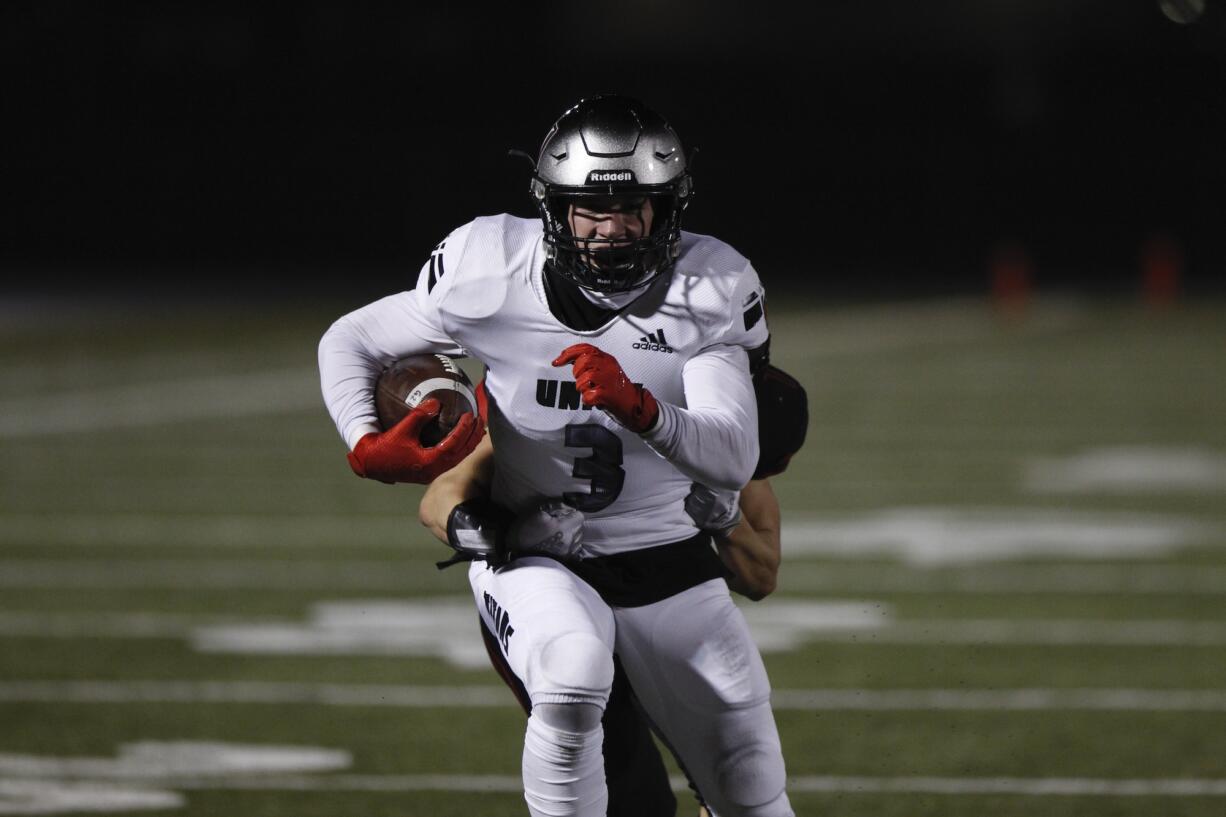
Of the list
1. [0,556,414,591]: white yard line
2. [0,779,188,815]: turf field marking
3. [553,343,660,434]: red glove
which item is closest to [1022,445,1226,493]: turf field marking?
[0,556,414,591]: white yard line

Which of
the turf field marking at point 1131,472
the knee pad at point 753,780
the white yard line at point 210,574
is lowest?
the turf field marking at point 1131,472

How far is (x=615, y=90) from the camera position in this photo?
2542 cm

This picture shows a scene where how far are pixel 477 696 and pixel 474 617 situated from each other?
0.95 m

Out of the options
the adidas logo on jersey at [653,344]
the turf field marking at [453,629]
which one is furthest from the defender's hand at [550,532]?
the turf field marking at [453,629]

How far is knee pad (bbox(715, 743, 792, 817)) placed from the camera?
334 cm

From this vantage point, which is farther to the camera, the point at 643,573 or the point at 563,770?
the point at 643,573

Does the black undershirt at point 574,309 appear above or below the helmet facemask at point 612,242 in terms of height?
below

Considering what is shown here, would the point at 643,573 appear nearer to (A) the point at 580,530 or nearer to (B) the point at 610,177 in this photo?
(A) the point at 580,530

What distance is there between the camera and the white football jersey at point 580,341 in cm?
337

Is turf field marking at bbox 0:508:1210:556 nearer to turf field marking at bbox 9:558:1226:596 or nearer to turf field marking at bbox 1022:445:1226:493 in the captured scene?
turf field marking at bbox 9:558:1226:596

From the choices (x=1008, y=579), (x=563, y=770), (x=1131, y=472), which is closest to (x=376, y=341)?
(x=563, y=770)

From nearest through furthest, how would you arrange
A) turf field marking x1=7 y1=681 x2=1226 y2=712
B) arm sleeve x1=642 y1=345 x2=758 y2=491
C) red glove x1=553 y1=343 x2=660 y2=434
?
red glove x1=553 y1=343 x2=660 y2=434, arm sleeve x1=642 y1=345 x2=758 y2=491, turf field marking x1=7 y1=681 x2=1226 y2=712

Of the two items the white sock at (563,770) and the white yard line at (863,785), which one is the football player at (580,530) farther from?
the white yard line at (863,785)

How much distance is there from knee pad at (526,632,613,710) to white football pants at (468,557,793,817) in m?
0.02
